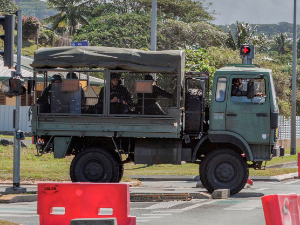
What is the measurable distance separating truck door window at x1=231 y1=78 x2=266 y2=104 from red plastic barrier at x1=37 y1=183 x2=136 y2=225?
5911 mm

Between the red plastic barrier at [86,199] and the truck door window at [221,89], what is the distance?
5.79 metres

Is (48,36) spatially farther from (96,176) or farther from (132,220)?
(132,220)

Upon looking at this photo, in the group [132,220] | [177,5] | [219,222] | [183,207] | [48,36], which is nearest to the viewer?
[132,220]

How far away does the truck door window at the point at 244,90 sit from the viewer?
39.3 ft

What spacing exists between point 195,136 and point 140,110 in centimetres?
145

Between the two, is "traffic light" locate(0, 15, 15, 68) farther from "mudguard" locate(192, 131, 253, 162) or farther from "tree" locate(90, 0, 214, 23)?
"tree" locate(90, 0, 214, 23)

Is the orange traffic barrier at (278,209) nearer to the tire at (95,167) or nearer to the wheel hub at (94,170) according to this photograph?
the tire at (95,167)

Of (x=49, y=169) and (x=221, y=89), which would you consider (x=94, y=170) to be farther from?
(x=49, y=169)

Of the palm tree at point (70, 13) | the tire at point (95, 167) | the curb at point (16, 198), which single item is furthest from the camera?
the palm tree at point (70, 13)

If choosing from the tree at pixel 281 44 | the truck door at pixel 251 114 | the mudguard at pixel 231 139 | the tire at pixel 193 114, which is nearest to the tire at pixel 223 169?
the mudguard at pixel 231 139

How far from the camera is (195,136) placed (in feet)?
40.3

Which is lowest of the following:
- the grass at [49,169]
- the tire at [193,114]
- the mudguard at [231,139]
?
the grass at [49,169]

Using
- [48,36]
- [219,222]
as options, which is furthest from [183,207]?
[48,36]

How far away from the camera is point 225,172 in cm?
1215
